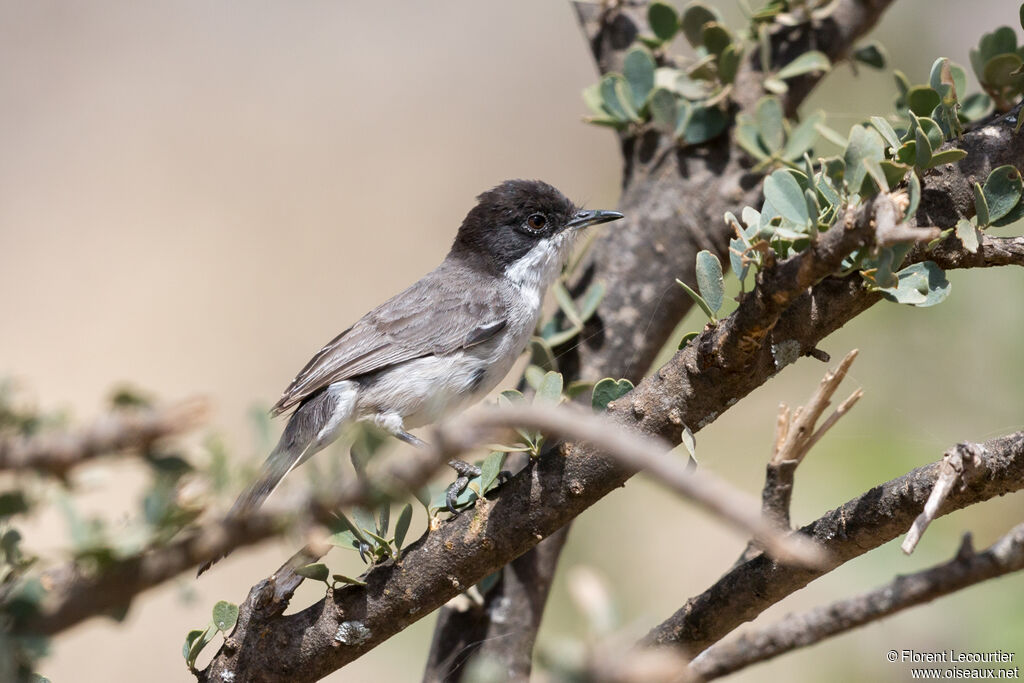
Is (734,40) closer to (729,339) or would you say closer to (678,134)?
(678,134)

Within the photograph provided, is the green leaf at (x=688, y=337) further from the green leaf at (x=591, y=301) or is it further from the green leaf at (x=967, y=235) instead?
the green leaf at (x=591, y=301)

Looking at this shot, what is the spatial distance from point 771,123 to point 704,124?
396mm

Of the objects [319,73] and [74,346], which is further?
[319,73]

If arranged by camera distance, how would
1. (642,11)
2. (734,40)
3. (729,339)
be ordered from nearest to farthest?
(729,339) < (734,40) < (642,11)

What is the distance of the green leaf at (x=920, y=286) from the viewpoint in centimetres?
182

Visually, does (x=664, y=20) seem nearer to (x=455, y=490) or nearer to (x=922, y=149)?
(x=922, y=149)

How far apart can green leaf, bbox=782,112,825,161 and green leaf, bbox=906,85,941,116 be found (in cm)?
91

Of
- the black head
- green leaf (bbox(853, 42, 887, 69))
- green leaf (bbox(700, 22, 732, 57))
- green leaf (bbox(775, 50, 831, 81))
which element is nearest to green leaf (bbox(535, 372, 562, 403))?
green leaf (bbox(700, 22, 732, 57))

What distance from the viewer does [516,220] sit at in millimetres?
4523

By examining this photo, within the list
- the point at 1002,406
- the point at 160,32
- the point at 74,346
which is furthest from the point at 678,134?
the point at 160,32

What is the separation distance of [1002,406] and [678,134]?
67.7 inches

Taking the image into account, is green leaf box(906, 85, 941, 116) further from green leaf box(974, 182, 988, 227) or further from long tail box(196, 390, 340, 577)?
long tail box(196, 390, 340, 577)

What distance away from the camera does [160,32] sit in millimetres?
9242

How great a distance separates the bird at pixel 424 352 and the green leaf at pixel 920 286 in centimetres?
192
